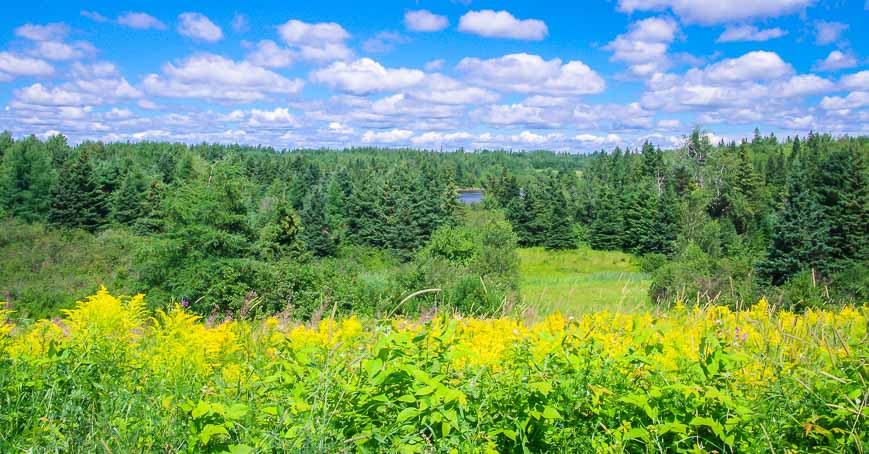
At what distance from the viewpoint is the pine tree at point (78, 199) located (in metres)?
53.7

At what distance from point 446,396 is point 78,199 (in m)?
62.1

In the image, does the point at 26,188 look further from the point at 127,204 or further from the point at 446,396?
the point at 446,396

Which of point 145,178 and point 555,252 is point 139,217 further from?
point 555,252

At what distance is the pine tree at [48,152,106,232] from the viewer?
53.7 m

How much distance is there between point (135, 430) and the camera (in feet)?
8.69

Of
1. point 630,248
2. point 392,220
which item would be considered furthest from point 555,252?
point 392,220

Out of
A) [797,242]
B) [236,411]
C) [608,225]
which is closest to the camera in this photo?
[236,411]

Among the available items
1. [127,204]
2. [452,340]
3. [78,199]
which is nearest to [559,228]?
[127,204]

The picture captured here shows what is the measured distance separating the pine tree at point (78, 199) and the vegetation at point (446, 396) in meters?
59.3

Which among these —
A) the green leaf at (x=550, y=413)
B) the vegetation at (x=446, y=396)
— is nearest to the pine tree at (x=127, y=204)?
the vegetation at (x=446, y=396)

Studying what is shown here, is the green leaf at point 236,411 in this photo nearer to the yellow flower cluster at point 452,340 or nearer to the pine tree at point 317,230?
the yellow flower cluster at point 452,340

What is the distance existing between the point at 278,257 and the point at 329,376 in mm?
46025

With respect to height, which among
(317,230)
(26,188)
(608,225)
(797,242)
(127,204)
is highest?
(26,188)

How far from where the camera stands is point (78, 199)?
54188 mm
